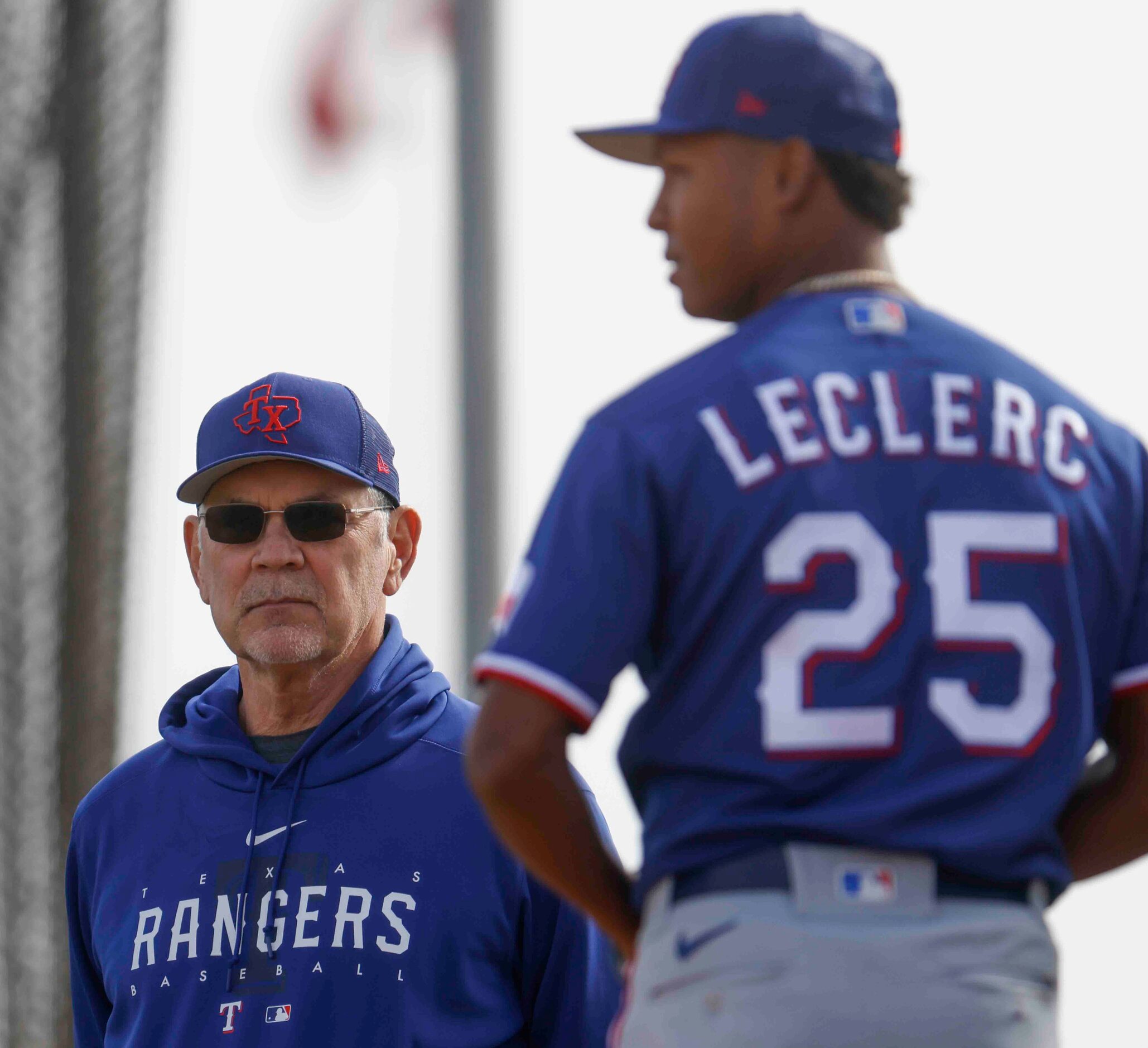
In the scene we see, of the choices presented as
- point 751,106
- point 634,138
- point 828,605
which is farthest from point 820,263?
point 828,605

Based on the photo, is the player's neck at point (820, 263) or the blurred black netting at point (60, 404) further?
the blurred black netting at point (60, 404)

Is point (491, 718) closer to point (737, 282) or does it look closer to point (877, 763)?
point (877, 763)

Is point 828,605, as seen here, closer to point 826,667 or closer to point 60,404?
point 826,667

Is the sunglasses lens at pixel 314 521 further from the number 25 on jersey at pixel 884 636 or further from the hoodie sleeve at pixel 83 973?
the number 25 on jersey at pixel 884 636

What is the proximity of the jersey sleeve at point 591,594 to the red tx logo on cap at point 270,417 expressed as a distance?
1.59 m

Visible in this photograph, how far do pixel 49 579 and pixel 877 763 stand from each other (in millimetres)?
4511

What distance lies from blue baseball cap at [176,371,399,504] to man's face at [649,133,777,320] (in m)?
1.44

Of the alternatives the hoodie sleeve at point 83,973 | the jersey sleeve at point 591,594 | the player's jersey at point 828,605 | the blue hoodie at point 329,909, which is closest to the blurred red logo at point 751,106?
the player's jersey at point 828,605

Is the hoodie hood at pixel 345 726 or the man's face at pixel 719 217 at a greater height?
the man's face at pixel 719 217

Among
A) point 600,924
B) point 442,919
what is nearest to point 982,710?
point 600,924

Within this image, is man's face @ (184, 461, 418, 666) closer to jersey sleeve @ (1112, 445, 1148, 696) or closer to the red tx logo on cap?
the red tx logo on cap

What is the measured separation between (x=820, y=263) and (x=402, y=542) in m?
1.74

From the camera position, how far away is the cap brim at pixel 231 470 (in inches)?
134

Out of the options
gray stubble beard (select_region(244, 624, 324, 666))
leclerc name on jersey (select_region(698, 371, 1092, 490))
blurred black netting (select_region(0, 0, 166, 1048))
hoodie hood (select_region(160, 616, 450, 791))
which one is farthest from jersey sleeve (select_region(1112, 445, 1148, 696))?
blurred black netting (select_region(0, 0, 166, 1048))
